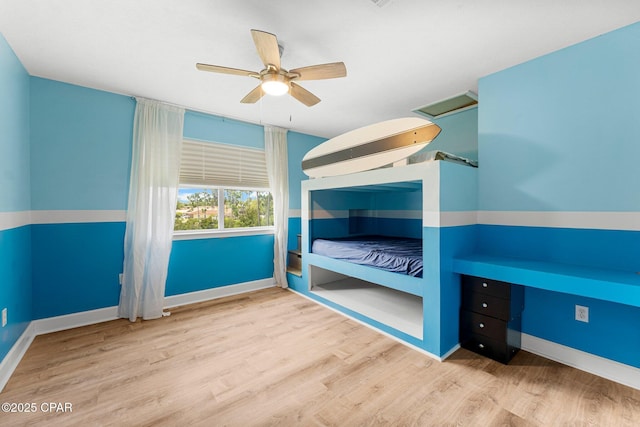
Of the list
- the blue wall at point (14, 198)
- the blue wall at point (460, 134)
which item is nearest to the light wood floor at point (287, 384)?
the blue wall at point (14, 198)

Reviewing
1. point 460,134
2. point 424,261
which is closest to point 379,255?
point 424,261

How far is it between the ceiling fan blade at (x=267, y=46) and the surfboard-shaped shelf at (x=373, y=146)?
117 centimetres

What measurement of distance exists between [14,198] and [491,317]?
392cm

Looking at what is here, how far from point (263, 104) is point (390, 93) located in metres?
1.45

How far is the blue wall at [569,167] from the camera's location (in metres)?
1.79

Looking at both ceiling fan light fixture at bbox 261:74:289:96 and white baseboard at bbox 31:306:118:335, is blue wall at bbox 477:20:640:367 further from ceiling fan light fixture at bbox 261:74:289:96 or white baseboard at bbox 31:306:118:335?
white baseboard at bbox 31:306:118:335

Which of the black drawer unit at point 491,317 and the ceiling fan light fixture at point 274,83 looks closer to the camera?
the ceiling fan light fixture at point 274,83

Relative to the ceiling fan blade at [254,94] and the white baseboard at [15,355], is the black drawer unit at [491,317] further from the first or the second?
the white baseboard at [15,355]

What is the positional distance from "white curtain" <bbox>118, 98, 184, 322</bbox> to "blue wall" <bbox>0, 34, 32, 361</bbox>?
735 mm

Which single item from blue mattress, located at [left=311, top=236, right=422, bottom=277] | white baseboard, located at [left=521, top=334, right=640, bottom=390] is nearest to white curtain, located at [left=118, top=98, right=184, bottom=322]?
blue mattress, located at [left=311, top=236, right=422, bottom=277]

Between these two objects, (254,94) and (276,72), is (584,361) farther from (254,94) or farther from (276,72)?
(254,94)

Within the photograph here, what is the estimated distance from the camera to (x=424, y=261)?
2.18 metres

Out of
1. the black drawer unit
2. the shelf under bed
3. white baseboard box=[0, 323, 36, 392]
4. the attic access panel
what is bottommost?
white baseboard box=[0, 323, 36, 392]

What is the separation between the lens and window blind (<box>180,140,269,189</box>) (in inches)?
129
